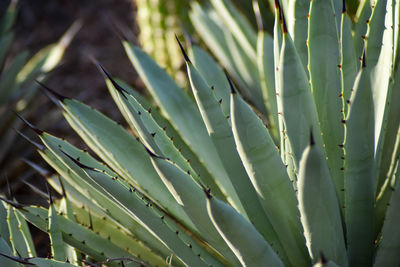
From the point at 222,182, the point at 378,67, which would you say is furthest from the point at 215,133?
the point at 378,67

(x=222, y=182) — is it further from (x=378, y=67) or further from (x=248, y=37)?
(x=248, y=37)

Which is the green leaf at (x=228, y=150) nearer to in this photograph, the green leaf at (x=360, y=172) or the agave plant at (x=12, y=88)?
the green leaf at (x=360, y=172)

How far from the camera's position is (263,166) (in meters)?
0.88

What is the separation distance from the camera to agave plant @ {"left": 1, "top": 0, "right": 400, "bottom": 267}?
2.80 ft

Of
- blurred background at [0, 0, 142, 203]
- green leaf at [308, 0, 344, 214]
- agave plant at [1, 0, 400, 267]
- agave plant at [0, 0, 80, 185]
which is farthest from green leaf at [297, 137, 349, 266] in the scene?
blurred background at [0, 0, 142, 203]

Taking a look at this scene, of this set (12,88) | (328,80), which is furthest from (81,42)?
(328,80)

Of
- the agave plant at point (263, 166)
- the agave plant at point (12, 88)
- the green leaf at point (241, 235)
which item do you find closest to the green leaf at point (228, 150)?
the agave plant at point (263, 166)

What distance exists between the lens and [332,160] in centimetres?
100

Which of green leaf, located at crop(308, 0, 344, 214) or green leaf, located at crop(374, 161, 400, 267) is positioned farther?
green leaf, located at crop(308, 0, 344, 214)

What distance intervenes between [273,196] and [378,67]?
32cm

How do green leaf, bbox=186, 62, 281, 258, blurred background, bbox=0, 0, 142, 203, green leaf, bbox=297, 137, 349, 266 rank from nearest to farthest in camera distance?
green leaf, bbox=297, 137, 349, 266
green leaf, bbox=186, 62, 281, 258
blurred background, bbox=0, 0, 142, 203

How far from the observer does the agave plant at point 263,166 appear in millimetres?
854

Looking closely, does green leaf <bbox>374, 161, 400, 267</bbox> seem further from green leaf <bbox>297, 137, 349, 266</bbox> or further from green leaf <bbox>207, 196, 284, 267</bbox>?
green leaf <bbox>207, 196, 284, 267</bbox>

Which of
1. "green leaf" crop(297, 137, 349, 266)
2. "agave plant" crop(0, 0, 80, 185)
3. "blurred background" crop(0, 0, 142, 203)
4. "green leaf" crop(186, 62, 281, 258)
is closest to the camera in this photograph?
"green leaf" crop(297, 137, 349, 266)
